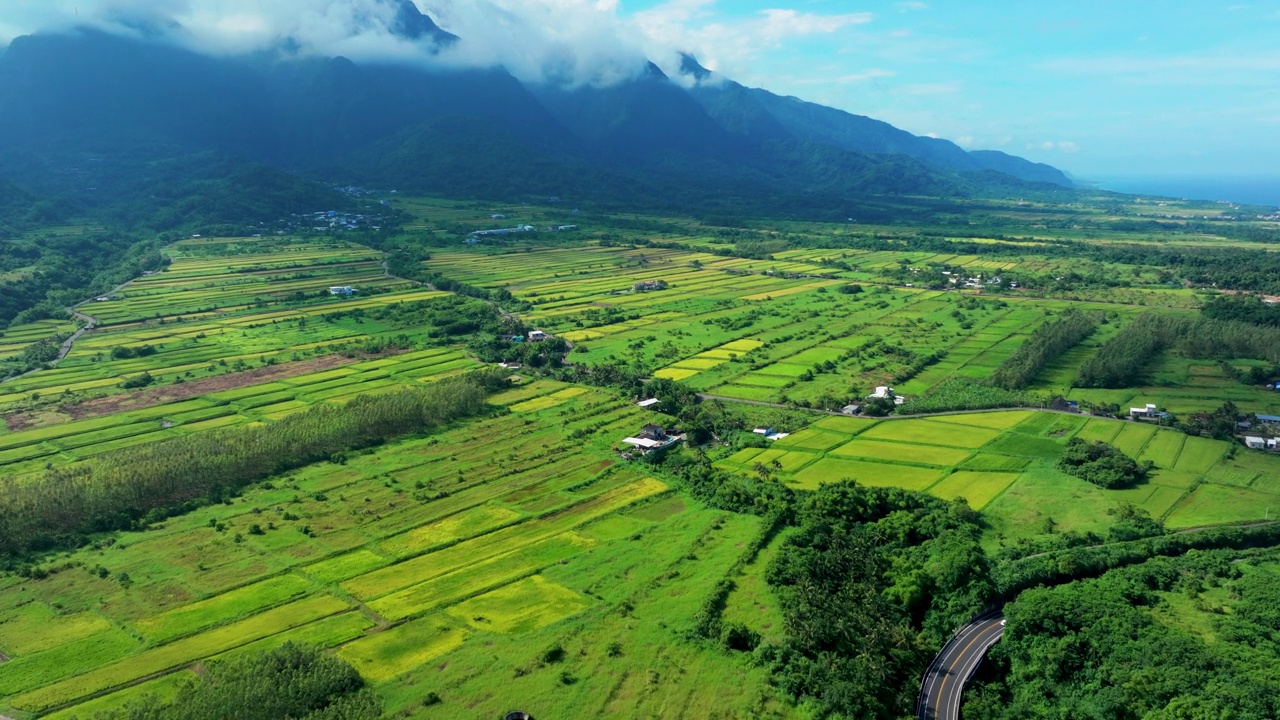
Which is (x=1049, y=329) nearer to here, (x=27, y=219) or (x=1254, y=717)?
(x=1254, y=717)

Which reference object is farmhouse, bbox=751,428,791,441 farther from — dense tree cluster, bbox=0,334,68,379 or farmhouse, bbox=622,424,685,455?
dense tree cluster, bbox=0,334,68,379

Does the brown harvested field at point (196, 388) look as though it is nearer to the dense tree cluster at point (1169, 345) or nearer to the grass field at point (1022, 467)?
the grass field at point (1022, 467)

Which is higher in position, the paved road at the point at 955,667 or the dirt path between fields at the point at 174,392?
the dirt path between fields at the point at 174,392

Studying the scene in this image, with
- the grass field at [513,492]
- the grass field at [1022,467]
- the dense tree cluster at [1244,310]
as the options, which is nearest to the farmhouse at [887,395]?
the grass field at [513,492]

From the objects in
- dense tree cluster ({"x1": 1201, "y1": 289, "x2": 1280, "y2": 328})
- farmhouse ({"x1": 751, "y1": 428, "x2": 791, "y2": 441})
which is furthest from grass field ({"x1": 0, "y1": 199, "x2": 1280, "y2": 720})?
dense tree cluster ({"x1": 1201, "y1": 289, "x2": 1280, "y2": 328})

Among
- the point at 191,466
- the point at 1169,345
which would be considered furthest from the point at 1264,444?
the point at 191,466

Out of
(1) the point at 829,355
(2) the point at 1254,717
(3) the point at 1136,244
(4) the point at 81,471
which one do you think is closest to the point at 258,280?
(4) the point at 81,471
